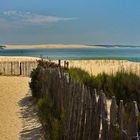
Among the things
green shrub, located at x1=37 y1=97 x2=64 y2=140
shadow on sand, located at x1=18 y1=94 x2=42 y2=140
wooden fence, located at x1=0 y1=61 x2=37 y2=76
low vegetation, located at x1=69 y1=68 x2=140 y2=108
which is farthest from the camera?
wooden fence, located at x1=0 y1=61 x2=37 y2=76

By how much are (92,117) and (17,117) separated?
7.04 meters

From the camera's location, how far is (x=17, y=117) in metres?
12.7

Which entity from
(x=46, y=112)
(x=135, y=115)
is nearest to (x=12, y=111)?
(x=46, y=112)

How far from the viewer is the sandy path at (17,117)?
402 inches

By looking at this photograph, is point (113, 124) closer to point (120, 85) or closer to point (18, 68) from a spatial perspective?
point (120, 85)

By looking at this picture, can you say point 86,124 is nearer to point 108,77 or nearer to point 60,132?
point 60,132

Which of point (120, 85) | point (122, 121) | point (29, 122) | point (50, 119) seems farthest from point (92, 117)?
point (120, 85)

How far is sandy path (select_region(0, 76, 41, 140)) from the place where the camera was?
33.5 feet

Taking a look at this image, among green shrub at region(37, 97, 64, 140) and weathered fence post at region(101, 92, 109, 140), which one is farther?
green shrub at region(37, 97, 64, 140)

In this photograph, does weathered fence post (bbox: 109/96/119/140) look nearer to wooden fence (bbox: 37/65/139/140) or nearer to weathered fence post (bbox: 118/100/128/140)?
wooden fence (bbox: 37/65/139/140)

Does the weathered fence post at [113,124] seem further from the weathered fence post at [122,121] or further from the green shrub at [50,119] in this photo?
the green shrub at [50,119]

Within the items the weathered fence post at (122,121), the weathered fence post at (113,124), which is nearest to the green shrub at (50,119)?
the weathered fence post at (113,124)

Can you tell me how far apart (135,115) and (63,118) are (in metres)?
4.66

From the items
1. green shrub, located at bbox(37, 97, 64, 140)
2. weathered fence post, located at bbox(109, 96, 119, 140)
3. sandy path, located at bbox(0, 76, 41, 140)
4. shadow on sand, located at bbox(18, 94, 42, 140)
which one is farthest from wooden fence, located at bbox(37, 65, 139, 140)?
sandy path, located at bbox(0, 76, 41, 140)
